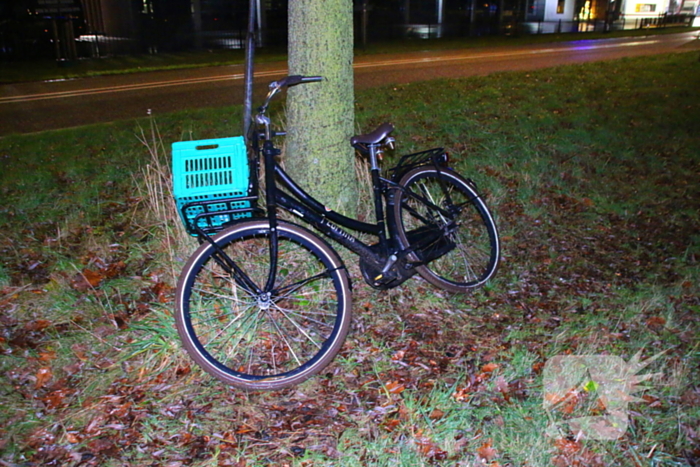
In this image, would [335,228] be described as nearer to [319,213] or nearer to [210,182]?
[319,213]

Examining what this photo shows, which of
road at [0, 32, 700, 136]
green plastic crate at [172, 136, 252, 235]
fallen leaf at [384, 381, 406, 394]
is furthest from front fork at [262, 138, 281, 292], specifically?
road at [0, 32, 700, 136]

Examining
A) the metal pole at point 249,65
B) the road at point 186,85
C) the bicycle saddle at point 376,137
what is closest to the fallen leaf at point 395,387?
the bicycle saddle at point 376,137

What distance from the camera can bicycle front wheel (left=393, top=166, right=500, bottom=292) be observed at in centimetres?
388

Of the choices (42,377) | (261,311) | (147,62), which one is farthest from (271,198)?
(147,62)

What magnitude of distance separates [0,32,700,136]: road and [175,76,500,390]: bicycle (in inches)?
114

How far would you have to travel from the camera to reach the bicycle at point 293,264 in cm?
316

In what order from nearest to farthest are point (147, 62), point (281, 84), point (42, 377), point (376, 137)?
point (281, 84)
point (42, 377)
point (376, 137)
point (147, 62)

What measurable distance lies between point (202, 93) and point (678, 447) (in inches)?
399

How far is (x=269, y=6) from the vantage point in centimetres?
2539

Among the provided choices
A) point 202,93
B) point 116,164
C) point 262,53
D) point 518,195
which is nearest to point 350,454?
point 518,195

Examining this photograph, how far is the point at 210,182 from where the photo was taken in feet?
10.5

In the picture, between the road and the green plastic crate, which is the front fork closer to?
the green plastic crate

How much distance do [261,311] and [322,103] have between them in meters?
1.61

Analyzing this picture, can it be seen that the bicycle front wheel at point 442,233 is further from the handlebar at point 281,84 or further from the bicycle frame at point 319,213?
the handlebar at point 281,84
